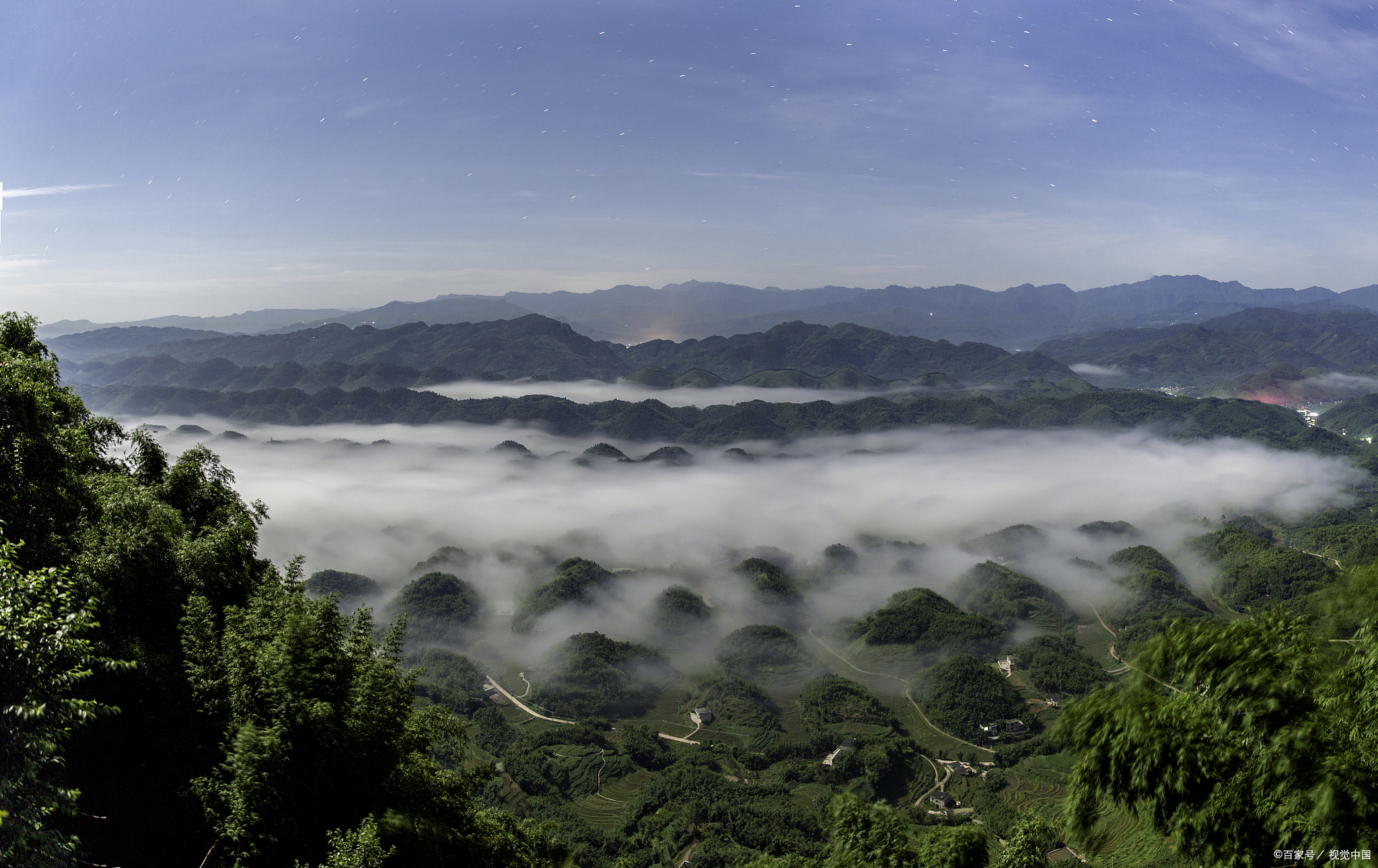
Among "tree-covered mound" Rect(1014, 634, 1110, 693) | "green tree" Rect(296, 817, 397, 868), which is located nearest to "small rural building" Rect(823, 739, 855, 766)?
"tree-covered mound" Rect(1014, 634, 1110, 693)

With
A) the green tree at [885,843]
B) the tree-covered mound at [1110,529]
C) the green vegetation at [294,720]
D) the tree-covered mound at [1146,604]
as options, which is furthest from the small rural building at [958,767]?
the tree-covered mound at [1110,529]

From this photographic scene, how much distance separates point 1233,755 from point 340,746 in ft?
44.8

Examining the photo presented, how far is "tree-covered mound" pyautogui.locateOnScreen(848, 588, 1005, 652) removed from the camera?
10300 centimetres

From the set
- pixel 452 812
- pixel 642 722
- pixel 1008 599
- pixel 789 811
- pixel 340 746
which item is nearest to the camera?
pixel 340 746

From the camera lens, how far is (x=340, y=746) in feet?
41.2

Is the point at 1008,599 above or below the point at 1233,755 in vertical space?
below

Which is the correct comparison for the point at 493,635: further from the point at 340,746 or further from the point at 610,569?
the point at 340,746

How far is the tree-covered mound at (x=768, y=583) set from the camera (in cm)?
12519

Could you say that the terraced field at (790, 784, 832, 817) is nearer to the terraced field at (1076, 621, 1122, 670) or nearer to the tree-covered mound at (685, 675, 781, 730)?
the tree-covered mound at (685, 675, 781, 730)

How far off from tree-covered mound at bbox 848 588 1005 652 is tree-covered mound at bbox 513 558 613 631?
45.8 m

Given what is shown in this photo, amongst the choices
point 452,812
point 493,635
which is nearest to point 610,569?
point 493,635

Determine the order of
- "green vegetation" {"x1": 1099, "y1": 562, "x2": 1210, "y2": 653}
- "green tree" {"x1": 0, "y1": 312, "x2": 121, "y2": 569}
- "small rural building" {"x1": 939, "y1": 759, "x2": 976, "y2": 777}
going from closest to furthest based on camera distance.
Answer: "green tree" {"x1": 0, "y1": 312, "x2": 121, "y2": 569}, "small rural building" {"x1": 939, "y1": 759, "x2": 976, "y2": 777}, "green vegetation" {"x1": 1099, "y1": 562, "x2": 1210, "y2": 653}

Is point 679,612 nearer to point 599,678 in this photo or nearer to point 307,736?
point 599,678

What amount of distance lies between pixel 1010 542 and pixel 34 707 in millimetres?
168404
